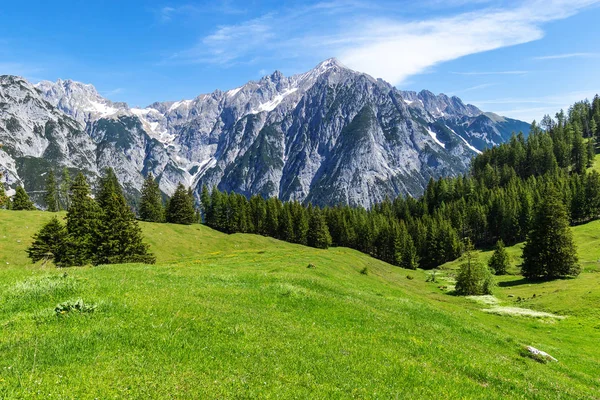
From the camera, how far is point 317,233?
5256 inches

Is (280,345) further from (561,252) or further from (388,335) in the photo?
(561,252)

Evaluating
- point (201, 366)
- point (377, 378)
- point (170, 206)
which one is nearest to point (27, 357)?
point (201, 366)

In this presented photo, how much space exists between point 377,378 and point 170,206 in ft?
443

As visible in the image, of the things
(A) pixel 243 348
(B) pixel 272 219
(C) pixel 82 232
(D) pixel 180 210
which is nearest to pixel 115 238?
(C) pixel 82 232

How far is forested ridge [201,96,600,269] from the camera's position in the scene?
5172 inches

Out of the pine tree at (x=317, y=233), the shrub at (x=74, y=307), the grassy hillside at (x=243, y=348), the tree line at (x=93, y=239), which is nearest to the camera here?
the grassy hillside at (x=243, y=348)

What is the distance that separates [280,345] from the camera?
14.1 metres

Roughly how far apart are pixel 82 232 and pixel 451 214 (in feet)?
463

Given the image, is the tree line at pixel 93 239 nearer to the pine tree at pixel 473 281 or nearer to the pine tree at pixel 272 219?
the pine tree at pixel 473 281

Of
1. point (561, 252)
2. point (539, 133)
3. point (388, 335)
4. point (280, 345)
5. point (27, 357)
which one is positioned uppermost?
point (539, 133)

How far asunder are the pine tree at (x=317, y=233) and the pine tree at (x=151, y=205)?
62.3 m

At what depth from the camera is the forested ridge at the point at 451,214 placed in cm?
13138

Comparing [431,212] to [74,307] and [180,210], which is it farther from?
[74,307]

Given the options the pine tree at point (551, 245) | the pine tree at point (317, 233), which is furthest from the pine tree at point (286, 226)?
the pine tree at point (551, 245)
